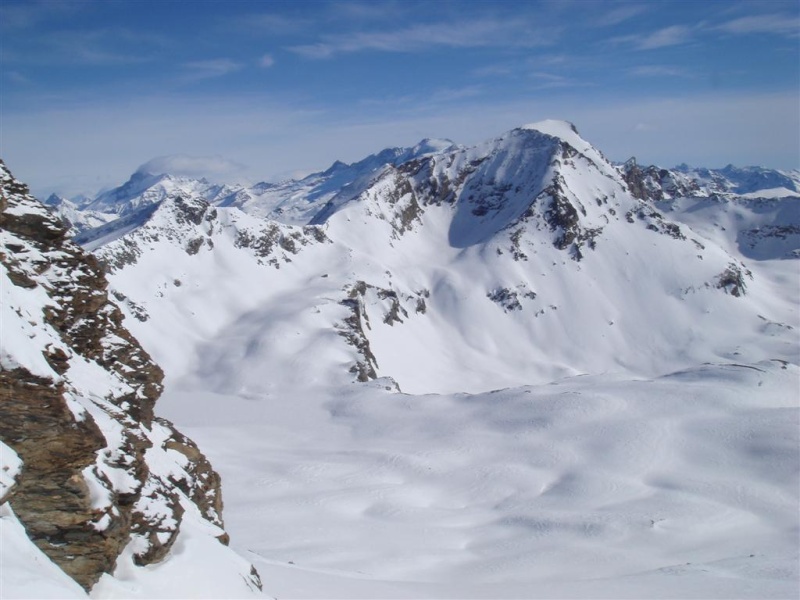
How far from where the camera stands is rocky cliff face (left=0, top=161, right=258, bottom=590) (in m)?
13.4

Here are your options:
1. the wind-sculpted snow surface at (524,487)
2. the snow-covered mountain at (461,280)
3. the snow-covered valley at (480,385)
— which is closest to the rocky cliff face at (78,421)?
the snow-covered valley at (480,385)

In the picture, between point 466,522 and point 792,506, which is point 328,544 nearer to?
point 466,522

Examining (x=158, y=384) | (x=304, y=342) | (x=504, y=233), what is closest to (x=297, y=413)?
(x=304, y=342)

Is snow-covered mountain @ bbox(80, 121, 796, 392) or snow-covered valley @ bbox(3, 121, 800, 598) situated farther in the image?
snow-covered mountain @ bbox(80, 121, 796, 392)

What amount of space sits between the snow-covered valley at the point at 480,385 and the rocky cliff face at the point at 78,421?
1.27m

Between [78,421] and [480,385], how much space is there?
103793 millimetres

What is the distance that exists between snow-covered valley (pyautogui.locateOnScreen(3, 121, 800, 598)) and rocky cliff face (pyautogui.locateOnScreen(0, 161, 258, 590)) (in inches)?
50.1

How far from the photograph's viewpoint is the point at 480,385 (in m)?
114

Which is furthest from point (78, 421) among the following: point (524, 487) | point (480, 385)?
point (480, 385)

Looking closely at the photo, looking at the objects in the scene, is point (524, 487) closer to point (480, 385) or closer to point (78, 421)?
point (78, 421)

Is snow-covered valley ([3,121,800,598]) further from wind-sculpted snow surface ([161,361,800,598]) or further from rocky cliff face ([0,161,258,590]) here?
rocky cliff face ([0,161,258,590])

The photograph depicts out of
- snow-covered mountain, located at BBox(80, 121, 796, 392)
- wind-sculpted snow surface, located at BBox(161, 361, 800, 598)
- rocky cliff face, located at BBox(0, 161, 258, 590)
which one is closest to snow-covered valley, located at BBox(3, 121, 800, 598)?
wind-sculpted snow surface, located at BBox(161, 361, 800, 598)

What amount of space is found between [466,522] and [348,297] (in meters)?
75.5

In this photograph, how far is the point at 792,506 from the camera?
43.6m
